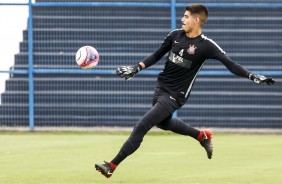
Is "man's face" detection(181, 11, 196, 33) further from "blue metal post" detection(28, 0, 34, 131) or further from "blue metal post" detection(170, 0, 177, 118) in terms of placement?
"blue metal post" detection(28, 0, 34, 131)

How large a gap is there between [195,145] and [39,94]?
23.1 feet

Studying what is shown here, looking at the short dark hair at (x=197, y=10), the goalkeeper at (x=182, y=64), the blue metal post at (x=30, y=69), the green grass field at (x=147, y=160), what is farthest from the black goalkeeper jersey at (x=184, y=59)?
the blue metal post at (x=30, y=69)

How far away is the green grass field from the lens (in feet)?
36.8

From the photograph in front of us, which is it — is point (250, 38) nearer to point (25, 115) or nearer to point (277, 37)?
point (277, 37)

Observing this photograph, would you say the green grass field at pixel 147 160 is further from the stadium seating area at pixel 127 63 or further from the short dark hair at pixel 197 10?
the stadium seating area at pixel 127 63

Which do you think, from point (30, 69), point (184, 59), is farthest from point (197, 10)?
point (30, 69)

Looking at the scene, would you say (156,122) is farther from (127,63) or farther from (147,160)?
(127,63)

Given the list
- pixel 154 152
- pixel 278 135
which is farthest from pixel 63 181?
pixel 278 135

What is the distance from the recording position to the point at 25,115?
2364 centimetres

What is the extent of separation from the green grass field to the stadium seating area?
2.23 metres

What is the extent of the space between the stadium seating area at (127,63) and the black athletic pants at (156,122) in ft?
38.6

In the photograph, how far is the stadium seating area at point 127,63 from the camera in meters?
23.2

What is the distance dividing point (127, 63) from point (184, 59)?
40.6 ft

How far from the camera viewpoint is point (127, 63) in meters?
23.4
